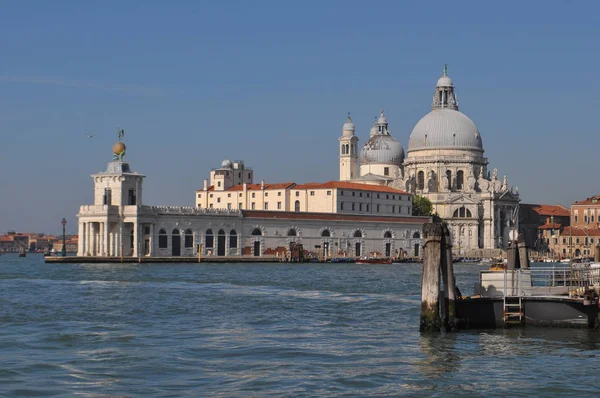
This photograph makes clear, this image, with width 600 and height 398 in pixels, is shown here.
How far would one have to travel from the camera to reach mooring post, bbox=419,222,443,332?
22.6 m

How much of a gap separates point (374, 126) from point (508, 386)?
10792 centimetres

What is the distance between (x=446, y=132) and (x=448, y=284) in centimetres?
9099

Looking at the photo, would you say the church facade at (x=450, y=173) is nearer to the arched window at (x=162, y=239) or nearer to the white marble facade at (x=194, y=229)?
the white marble facade at (x=194, y=229)

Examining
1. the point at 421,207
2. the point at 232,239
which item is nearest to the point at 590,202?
the point at 421,207

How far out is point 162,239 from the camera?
76938mm

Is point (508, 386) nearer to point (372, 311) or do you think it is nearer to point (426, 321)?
point (426, 321)

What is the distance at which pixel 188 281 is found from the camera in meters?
46.8

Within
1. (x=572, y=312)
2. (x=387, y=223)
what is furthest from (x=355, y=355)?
(x=387, y=223)

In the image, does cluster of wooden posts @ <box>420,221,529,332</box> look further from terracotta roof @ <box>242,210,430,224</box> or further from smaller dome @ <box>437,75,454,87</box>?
smaller dome @ <box>437,75,454,87</box>

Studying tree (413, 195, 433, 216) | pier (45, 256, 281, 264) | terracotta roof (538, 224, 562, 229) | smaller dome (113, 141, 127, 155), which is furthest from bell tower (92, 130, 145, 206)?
terracotta roof (538, 224, 562, 229)

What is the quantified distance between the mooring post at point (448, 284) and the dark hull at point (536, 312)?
697 mm

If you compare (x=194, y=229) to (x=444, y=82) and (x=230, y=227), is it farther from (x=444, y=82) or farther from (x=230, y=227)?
(x=444, y=82)

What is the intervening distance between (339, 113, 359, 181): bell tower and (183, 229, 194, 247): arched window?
136ft

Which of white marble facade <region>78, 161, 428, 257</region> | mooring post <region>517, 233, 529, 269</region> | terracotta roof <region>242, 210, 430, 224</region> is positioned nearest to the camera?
mooring post <region>517, 233, 529, 269</region>
